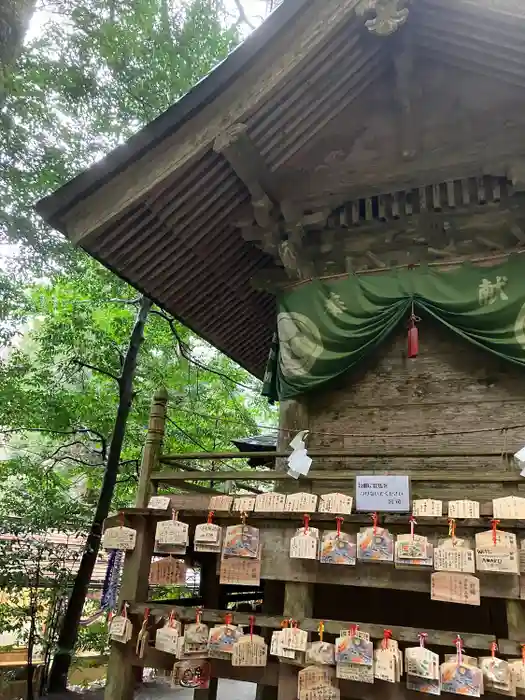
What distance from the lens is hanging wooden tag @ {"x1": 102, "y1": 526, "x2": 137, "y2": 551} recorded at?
142 inches

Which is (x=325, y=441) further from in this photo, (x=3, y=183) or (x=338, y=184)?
(x=3, y=183)

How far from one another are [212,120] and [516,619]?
13.0ft

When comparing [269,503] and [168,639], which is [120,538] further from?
[269,503]

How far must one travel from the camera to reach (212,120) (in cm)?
394

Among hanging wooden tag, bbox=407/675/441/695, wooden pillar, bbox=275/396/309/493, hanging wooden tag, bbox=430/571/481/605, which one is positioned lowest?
hanging wooden tag, bbox=407/675/441/695

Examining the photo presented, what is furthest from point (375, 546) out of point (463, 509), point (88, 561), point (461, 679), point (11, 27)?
point (88, 561)

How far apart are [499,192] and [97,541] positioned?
7.58 m

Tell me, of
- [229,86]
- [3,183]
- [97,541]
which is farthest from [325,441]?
[3,183]

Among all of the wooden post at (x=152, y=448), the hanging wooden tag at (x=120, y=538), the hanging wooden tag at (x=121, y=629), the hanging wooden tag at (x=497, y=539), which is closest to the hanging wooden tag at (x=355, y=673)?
the hanging wooden tag at (x=497, y=539)

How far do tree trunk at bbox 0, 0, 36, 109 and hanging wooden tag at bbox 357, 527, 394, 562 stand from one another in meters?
5.66

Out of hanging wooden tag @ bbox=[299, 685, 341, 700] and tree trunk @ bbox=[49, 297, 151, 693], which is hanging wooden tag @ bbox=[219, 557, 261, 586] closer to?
hanging wooden tag @ bbox=[299, 685, 341, 700]

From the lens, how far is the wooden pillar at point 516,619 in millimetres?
2701

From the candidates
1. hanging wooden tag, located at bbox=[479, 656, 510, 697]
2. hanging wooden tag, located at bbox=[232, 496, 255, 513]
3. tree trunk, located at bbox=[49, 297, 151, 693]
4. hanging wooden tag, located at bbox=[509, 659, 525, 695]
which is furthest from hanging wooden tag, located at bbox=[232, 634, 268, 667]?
tree trunk, located at bbox=[49, 297, 151, 693]

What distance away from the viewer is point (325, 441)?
14.1ft
